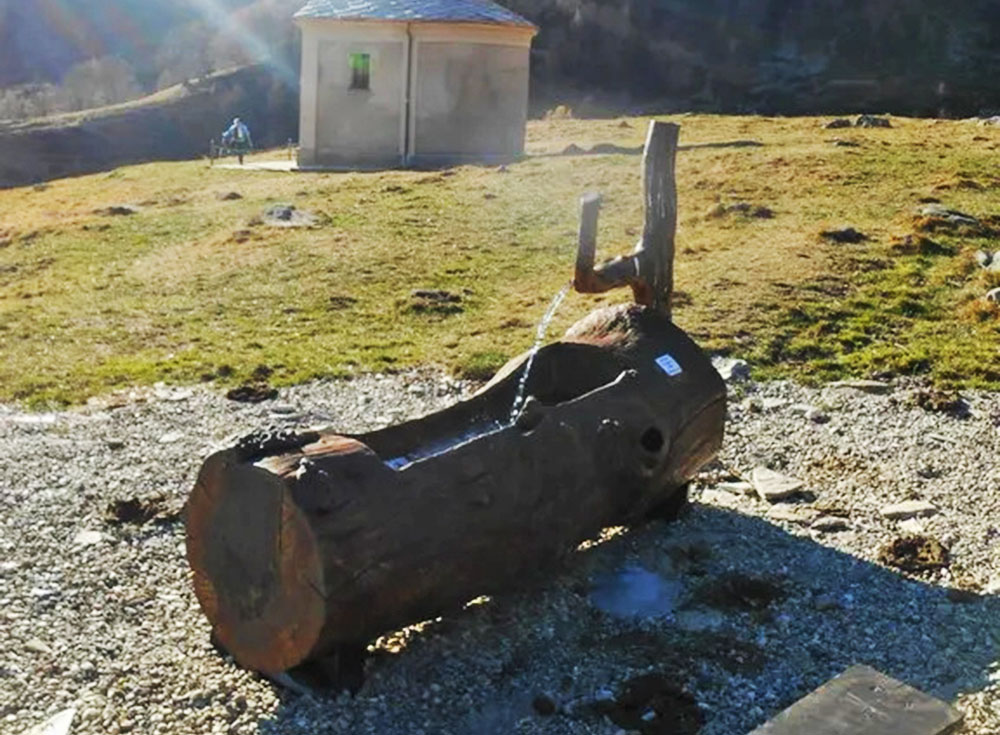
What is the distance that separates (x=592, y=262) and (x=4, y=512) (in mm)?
4403

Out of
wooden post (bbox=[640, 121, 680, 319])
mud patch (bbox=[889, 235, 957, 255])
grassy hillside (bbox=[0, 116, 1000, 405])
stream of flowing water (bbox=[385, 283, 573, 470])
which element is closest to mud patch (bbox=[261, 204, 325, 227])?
grassy hillside (bbox=[0, 116, 1000, 405])

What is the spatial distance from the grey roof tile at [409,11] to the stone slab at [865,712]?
26667mm

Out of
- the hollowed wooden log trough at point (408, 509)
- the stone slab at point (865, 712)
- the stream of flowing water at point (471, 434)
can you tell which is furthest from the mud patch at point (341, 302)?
the stone slab at point (865, 712)

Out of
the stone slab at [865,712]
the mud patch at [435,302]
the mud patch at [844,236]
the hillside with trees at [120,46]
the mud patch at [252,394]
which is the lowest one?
the hillside with trees at [120,46]

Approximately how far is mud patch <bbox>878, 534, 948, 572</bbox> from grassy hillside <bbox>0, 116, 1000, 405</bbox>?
4213 mm

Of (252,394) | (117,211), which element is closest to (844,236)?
(252,394)

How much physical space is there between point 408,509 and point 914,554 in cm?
369

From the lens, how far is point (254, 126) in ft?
161

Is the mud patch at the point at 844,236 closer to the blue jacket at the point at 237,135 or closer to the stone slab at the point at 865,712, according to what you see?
the stone slab at the point at 865,712

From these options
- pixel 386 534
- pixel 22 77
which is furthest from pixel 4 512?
pixel 22 77

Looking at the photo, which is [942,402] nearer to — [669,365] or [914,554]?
[914,554]

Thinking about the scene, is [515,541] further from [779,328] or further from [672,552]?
[779,328]

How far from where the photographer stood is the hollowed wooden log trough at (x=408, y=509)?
633 cm

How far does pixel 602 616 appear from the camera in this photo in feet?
25.0
